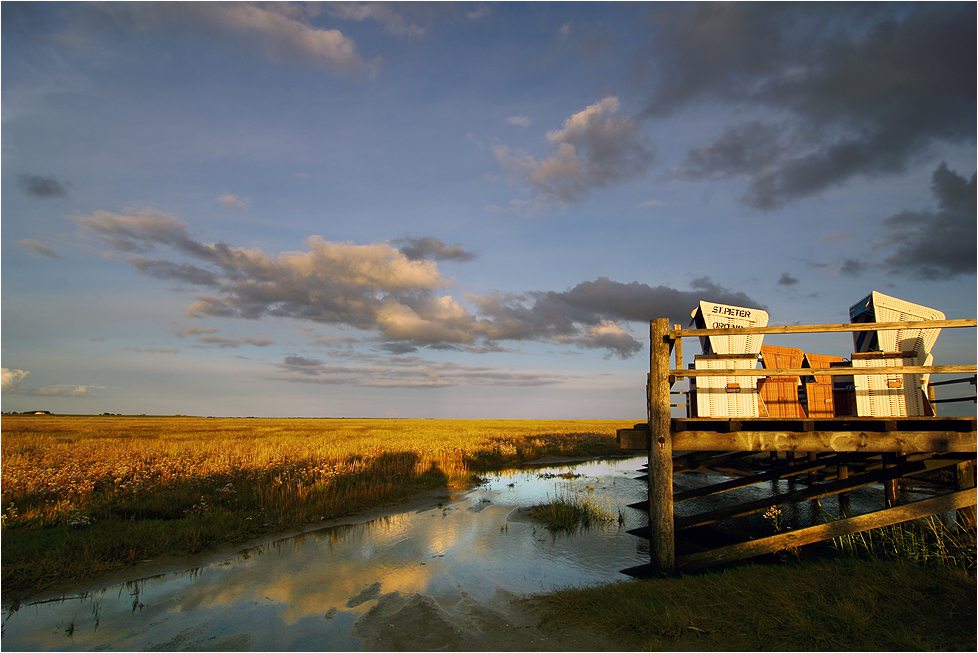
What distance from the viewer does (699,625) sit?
612 cm

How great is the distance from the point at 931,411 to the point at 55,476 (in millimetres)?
21202

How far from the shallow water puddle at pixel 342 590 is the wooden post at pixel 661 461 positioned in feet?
3.47

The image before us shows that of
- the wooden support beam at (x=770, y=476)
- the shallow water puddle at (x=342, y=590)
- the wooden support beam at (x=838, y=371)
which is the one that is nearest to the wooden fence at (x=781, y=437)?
the wooden support beam at (x=838, y=371)

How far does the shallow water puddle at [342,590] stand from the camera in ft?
21.8

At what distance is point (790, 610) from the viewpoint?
6.12 metres

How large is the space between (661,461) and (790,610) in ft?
9.28

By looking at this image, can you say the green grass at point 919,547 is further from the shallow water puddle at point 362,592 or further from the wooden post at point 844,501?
the wooden post at point 844,501

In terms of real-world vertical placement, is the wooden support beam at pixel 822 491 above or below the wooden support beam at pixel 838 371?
below

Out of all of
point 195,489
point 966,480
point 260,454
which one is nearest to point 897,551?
point 966,480

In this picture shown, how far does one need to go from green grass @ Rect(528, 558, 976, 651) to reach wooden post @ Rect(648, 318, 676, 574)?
A: 957 mm

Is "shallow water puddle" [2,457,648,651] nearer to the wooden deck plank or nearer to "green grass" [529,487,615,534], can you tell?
"green grass" [529,487,615,534]

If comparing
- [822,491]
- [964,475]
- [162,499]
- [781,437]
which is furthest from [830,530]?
[162,499]

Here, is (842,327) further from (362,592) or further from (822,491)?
(362,592)

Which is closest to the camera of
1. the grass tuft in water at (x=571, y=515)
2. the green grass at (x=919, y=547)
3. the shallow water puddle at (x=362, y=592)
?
the shallow water puddle at (x=362, y=592)
